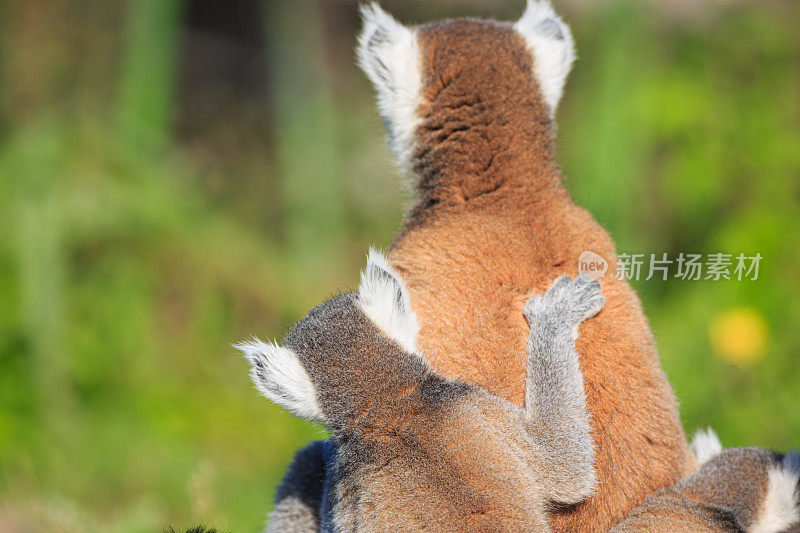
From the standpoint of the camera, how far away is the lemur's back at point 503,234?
3.53 metres

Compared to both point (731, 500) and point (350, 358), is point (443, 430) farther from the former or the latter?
point (731, 500)

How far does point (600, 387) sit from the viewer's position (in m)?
3.52

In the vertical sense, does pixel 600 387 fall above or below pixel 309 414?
below

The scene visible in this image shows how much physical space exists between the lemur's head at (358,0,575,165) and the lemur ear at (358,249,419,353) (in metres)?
1.15

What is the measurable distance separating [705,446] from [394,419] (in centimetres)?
168

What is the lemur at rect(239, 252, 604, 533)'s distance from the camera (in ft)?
10.2

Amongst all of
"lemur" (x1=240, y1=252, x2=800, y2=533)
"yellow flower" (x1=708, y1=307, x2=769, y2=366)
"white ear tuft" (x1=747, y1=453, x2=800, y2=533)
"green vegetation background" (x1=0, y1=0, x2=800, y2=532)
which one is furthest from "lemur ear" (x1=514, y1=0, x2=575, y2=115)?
"yellow flower" (x1=708, y1=307, x2=769, y2=366)

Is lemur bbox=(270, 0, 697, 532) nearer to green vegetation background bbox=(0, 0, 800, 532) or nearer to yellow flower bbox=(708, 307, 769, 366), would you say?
green vegetation background bbox=(0, 0, 800, 532)

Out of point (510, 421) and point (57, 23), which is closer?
point (510, 421)

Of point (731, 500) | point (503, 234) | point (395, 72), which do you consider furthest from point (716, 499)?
point (395, 72)

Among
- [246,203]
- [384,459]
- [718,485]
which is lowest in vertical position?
[718,485]

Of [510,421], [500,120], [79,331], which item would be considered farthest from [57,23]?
[510,421]

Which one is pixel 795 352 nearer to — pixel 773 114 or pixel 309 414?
pixel 773 114

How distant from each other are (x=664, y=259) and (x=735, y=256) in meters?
0.58
